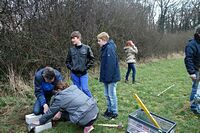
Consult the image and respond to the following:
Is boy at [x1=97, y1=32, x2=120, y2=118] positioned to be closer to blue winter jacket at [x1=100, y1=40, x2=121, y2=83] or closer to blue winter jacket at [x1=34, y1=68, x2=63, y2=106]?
blue winter jacket at [x1=100, y1=40, x2=121, y2=83]

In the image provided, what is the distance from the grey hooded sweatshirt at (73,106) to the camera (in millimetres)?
3494

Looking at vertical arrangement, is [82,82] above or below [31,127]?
above

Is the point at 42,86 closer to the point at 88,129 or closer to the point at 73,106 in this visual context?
the point at 73,106

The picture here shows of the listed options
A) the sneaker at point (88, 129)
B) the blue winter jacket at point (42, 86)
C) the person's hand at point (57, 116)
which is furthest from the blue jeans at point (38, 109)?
the sneaker at point (88, 129)

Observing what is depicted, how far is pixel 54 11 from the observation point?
7637 mm

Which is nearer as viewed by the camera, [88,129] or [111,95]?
[88,129]

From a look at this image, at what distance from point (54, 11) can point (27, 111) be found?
4.05 meters

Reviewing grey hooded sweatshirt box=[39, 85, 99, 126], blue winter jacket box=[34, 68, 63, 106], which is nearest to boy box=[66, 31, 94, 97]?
blue winter jacket box=[34, 68, 63, 106]

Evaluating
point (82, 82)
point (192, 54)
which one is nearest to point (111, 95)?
point (82, 82)

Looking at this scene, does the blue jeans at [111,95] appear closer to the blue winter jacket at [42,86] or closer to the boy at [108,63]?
the boy at [108,63]

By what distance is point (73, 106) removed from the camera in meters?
3.53

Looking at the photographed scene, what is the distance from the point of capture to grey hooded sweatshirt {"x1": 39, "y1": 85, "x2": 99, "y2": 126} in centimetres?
349

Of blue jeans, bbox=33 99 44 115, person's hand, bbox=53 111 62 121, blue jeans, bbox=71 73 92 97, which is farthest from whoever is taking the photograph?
blue jeans, bbox=71 73 92 97

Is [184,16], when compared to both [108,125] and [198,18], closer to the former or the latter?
[198,18]
